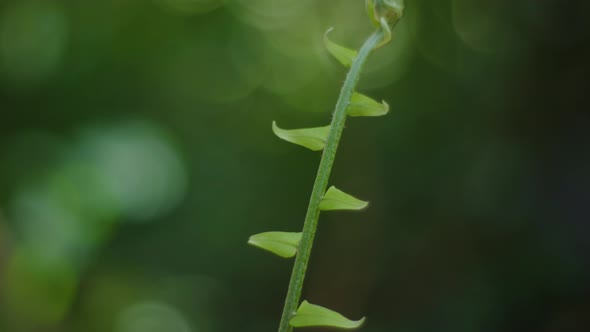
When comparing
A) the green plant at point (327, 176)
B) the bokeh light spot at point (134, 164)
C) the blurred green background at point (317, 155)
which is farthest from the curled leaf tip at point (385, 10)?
the blurred green background at point (317, 155)

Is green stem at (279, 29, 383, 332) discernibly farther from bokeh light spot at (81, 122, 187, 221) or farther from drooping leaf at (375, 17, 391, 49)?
bokeh light spot at (81, 122, 187, 221)

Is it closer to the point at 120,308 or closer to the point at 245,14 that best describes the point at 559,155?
the point at 245,14

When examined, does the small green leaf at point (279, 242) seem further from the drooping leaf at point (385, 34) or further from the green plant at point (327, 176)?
the drooping leaf at point (385, 34)

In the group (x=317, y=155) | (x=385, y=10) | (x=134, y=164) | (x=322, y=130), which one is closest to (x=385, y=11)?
(x=385, y=10)

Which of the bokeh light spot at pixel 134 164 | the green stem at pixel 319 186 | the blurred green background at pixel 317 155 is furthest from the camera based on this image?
the blurred green background at pixel 317 155

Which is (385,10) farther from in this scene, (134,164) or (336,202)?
(134,164)

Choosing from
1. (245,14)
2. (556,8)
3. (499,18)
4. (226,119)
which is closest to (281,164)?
(226,119)

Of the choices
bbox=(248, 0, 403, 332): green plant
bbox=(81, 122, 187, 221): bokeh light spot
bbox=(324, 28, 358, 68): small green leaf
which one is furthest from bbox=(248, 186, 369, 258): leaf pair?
bbox=(81, 122, 187, 221): bokeh light spot
